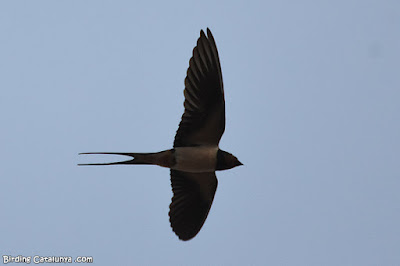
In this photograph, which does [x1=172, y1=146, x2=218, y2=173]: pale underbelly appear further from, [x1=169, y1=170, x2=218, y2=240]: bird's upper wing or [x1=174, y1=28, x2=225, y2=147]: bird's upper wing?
[x1=169, y1=170, x2=218, y2=240]: bird's upper wing

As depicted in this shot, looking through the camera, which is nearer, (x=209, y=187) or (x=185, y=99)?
(x=185, y=99)

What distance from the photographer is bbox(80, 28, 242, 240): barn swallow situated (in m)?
4.90

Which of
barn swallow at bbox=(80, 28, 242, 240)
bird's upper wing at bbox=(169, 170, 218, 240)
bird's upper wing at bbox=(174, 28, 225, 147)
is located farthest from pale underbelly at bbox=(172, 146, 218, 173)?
bird's upper wing at bbox=(169, 170, 218, 240)

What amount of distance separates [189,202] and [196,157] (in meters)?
0.56

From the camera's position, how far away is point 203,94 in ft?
16.2

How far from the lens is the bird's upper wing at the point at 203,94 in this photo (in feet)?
16.0

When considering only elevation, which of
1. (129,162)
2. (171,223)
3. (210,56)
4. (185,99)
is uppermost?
(210,56)

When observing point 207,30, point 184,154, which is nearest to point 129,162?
point 184,154

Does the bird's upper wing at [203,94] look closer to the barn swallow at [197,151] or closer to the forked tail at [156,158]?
the barn swallow at [197,151]

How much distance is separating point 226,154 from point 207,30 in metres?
1.01

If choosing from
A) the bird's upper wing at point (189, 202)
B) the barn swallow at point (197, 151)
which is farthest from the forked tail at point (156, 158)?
the bird's upper wing at point (189, 202)

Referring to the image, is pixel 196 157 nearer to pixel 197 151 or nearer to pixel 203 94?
pixel 197 151

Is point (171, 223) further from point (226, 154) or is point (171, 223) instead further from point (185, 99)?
point (185, 99)

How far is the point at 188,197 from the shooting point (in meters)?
5.46
